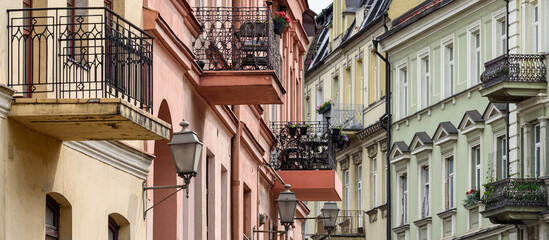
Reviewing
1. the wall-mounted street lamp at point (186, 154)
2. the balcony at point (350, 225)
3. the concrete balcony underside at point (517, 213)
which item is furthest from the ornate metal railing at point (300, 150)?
the balcony at point (350, 225)

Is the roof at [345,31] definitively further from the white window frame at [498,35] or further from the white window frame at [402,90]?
the white window frame at [498,35]

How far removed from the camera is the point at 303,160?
30.0 meters

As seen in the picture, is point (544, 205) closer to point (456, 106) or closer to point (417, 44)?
point (456, 106)

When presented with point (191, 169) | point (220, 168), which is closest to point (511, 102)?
point (220, 168)

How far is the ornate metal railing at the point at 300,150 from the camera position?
2986 cm

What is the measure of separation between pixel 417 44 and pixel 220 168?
25.9m

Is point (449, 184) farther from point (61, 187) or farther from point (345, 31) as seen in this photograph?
point (61, 187)

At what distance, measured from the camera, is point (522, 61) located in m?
39.0

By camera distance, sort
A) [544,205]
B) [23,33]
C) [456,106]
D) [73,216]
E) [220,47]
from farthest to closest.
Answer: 1. [456,106]
2. [544,205]
3. [220,47]
4. [73,216]
5. [23,33]

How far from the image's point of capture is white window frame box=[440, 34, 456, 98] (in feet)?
149

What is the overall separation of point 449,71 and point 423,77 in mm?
2136

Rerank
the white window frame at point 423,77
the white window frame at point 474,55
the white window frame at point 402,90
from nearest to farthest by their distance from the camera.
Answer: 1. the white window frame at point 474,55
2. the white window frame at point 423,77
3. the white window frame at point 402,90

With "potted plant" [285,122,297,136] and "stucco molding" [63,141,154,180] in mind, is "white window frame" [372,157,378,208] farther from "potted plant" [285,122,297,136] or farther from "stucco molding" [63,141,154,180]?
"stucco molding" [63,141,154,180]

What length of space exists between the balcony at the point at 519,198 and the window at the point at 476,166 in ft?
12.3
